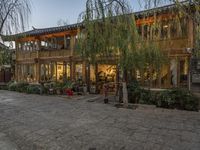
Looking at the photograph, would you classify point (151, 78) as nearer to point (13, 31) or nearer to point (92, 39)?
point (92, 39)

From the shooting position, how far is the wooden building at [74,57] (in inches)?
494

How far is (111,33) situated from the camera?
983 centimetres

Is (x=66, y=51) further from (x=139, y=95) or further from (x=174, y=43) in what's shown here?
(x=174, y=43)

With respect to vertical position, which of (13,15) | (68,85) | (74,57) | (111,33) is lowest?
(68,85)

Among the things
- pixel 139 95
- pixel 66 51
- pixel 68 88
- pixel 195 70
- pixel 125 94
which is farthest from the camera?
pixel 66 51

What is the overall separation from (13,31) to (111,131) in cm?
504

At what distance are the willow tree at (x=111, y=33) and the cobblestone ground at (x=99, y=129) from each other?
2.79 m

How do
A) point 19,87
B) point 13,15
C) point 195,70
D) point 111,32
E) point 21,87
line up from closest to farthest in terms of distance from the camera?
point 13,15 → point 111,32 → point 195,70 → point 21,87 → point 19,87

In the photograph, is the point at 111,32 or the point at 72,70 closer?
the point at 111,32

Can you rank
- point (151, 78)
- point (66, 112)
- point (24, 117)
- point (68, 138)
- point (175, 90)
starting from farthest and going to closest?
point (151, 78), point (175, 90), point (66, 112), point (24, 117), point (68, 138)

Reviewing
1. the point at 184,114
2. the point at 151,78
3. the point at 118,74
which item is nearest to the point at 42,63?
the point at 118,74

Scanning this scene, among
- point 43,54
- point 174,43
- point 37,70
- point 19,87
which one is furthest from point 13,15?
point 37,70

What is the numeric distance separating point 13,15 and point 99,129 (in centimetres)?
517

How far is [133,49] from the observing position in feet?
33.2
